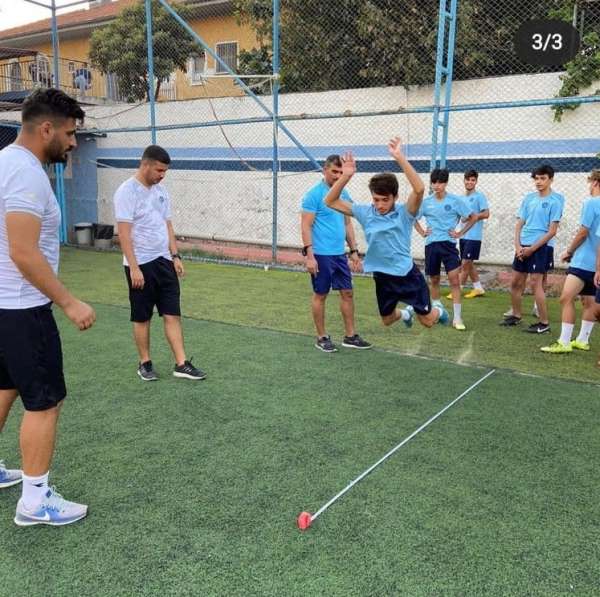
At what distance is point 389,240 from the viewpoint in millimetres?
4766

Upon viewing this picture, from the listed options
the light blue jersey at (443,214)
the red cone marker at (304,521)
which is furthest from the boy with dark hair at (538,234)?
the red cone marker at (304,521)

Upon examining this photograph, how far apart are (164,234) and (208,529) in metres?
2.73

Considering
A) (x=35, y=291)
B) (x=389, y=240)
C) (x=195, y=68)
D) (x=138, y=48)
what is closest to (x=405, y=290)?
(x=389, y=240)

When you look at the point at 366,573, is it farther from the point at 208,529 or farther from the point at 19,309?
the point at 19,309

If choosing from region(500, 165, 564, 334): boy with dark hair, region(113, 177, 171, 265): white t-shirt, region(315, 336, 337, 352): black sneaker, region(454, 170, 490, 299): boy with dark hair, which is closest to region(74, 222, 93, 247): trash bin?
region(454, 170, 490, 299): boy with dark hair

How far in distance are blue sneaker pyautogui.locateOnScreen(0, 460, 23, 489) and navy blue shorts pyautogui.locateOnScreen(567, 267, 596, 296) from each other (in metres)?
4.86

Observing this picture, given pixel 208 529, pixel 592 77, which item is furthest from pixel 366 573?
pixel 592 77

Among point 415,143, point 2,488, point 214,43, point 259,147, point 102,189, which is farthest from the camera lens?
point 214,43

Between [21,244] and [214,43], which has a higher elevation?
[214,43]

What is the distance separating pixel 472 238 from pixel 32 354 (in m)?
7.10

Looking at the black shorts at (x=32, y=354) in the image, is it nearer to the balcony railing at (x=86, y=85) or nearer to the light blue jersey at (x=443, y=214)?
the light blue jersey at (x=443, y=214)

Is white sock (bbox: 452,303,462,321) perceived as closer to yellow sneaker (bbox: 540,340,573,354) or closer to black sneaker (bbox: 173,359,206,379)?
yellow sneaker (bbox: 540,340,573,354)

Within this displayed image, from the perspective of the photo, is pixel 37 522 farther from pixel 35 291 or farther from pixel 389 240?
pixel 389 240

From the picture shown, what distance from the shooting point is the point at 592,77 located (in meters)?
9.61
